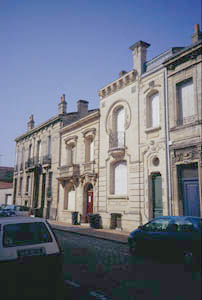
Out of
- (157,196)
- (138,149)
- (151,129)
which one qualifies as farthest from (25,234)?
(138,149)

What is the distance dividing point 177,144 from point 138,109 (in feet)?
13.4

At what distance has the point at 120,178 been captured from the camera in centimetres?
1753

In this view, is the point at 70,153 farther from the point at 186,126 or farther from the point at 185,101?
the point at 186,126

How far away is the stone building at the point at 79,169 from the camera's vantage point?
65.7 feet

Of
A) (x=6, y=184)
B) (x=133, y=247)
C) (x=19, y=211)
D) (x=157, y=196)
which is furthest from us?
(x=6, y=184)

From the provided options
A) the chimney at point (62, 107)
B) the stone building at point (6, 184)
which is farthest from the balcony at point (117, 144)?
the stone building at point (6, 184)

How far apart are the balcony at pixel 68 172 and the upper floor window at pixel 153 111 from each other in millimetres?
8247

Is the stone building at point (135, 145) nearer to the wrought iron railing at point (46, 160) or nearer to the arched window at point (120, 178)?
the arched window at point (120, 178)

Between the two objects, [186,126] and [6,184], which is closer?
[186,126]

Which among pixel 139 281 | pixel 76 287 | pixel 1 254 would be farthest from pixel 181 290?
pixel 1 254

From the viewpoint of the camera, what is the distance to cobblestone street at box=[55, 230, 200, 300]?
5.35 m

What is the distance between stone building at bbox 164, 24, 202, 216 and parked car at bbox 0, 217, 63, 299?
8.87 meters

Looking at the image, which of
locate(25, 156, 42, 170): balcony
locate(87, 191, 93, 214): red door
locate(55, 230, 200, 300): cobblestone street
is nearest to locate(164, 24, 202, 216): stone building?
locate(55, 230, 200, 300): cobblestone street

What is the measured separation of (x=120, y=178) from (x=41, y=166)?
13478 mm
